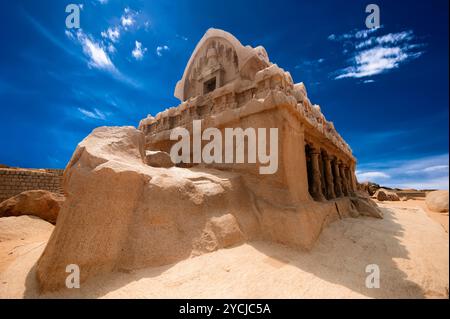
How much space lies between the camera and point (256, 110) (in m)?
5.46

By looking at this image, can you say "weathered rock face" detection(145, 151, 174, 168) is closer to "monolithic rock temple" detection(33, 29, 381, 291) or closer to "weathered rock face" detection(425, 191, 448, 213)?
"monolithic rock temple" detection(33, 29, 381, 291)

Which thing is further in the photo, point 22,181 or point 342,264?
point 22,181

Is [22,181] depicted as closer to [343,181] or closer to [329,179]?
[329,179]

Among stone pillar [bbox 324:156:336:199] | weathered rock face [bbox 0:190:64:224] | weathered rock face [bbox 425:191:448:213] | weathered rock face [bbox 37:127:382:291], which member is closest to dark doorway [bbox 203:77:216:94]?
weathered rock face [bbox 37:127:382:291]

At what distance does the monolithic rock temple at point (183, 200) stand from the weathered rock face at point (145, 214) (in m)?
0.01

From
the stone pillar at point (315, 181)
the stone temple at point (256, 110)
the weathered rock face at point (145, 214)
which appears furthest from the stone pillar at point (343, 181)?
the weathered rock face at point (145, 214)

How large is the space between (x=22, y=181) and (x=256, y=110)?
13.8m

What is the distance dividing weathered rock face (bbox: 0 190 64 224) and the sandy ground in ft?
10.7

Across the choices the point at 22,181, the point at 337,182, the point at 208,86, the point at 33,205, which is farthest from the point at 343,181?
the point at 22,181

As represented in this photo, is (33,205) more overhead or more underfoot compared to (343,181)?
more underfoot

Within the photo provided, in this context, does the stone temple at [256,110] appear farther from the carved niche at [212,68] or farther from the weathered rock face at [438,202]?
the weathered rock face at [438,202]
